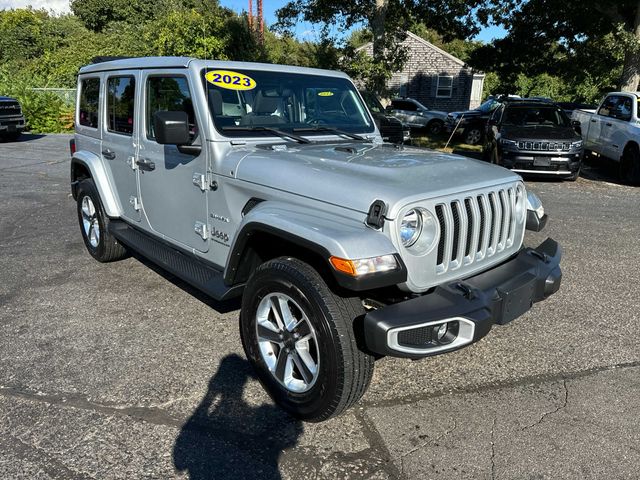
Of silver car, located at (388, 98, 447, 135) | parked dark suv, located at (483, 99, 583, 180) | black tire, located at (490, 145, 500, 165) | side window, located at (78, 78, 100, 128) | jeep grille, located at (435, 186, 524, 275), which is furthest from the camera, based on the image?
silver car, located at (388, 98, 447, 135)

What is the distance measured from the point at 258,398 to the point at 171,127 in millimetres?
1752

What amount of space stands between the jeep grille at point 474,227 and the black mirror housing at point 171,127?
1691 mm

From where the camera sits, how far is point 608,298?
466 centimetres

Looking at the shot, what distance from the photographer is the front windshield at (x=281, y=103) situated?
11.9 ft

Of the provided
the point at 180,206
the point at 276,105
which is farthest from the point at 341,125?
the point at 180,206

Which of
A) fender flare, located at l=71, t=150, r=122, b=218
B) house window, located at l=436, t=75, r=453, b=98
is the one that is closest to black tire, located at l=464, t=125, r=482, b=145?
house window, located at l=436, t=75, r=453, b=98

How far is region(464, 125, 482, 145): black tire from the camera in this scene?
17594 mm

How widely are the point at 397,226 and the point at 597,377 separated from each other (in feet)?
6.22

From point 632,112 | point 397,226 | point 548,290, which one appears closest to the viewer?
point 397,226

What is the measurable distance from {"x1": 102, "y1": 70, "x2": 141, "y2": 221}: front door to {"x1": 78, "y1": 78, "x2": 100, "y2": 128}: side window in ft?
0.95

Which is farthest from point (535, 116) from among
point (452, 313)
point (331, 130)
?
point (452, 313)

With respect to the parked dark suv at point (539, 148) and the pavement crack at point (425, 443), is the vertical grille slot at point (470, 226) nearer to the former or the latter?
the pavement crack at point (425, 443)

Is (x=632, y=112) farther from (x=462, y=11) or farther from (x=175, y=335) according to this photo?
(x=175, y=335)

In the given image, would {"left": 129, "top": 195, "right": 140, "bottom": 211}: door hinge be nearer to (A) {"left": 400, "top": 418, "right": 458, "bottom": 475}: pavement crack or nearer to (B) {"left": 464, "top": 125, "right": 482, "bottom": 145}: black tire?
(A) {"left": 400, "top": 418, "right": 458, "bottom": 475}: pavement crack
